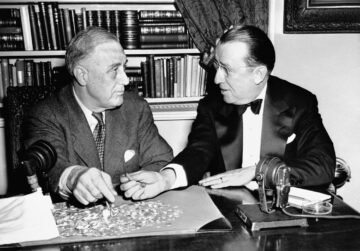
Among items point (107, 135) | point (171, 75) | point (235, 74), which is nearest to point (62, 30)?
point (171, 75)

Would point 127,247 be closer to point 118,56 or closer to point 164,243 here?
point 164,243

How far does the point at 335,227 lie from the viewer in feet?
4.23

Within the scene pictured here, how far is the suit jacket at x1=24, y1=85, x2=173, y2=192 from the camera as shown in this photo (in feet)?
6.51

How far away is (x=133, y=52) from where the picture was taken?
128 inches

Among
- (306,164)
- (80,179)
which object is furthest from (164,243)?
(306,164)

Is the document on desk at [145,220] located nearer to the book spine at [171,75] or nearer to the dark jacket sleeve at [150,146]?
the dark jacket sleeve at [150,146]

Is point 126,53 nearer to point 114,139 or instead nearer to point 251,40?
point 114,139

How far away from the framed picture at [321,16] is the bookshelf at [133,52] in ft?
2.90

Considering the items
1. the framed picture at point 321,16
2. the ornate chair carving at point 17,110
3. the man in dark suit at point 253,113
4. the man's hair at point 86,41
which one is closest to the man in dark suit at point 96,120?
the man's hair at point 86,41

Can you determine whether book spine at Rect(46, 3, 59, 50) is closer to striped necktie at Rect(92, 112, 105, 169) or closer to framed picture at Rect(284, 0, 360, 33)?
striped necktie at Rect(92, 112, 105, 169)

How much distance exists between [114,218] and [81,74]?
0.98 metres

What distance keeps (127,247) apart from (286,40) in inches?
108

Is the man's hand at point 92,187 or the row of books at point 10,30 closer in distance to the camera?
the man's hand at point 92,187

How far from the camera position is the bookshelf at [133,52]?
10.4ft
